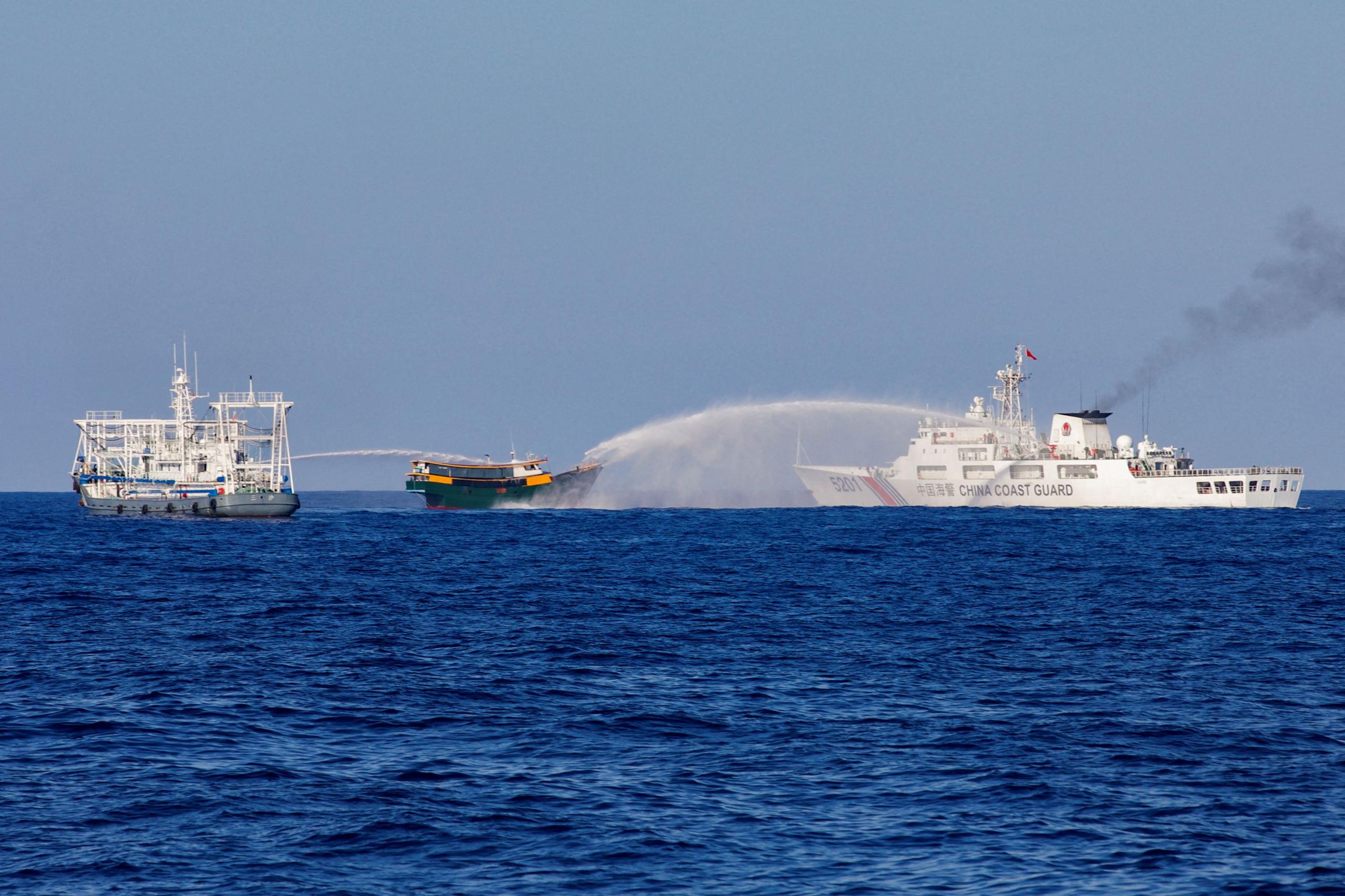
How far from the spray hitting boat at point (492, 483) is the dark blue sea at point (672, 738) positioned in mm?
65375

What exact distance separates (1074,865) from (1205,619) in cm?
2623

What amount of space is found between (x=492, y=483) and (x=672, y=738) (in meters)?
94.6

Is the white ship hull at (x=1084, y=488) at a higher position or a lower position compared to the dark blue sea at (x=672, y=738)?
higher

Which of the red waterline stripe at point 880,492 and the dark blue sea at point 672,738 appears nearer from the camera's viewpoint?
the dark blue sea at point 672,738

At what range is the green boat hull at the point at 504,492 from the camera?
114938 mm

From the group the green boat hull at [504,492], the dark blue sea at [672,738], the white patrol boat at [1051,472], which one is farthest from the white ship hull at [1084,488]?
the dark blue sea at [672,738]

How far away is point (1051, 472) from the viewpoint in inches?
4646

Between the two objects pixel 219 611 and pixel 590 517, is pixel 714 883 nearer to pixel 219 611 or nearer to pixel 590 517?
pixel 219 611

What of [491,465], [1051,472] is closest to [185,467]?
[491,465]

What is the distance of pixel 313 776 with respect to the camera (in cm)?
1922

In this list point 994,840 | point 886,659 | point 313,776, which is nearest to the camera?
point 994,840

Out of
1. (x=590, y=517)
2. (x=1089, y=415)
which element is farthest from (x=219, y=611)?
(x=1089, y=415)

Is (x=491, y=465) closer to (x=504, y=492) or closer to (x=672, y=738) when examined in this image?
(x=504, y=492)

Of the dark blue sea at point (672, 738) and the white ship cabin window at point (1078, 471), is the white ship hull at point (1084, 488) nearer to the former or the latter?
the white ship cabin window at point (1078, 471)
